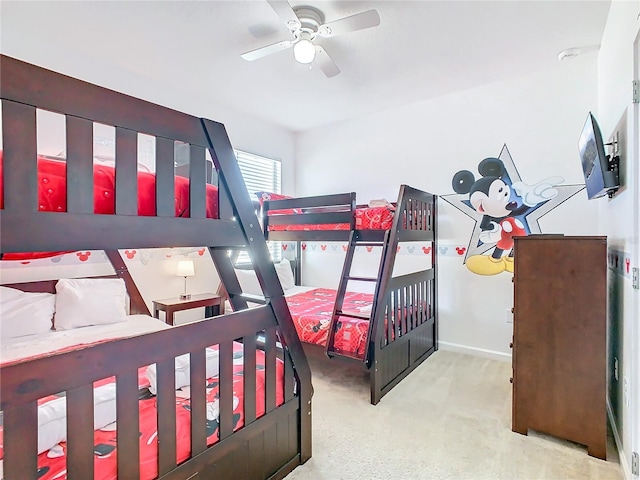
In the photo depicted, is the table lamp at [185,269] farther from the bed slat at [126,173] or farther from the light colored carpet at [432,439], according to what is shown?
the bed slat at [126,173]

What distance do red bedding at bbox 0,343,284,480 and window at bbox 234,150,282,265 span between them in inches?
102

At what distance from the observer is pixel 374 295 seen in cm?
263

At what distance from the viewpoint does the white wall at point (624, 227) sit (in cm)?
158

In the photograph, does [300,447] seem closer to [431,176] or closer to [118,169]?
[118,169]

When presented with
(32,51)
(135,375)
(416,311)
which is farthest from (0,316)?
(416,311)

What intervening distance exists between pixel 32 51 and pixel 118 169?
2.45 m

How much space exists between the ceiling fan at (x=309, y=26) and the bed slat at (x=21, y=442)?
2092mm

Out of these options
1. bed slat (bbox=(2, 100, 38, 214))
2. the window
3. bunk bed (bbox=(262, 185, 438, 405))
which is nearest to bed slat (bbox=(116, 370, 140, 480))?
bed slat (bbox=(2, 100, 38, 214))

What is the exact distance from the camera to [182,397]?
1477 mm

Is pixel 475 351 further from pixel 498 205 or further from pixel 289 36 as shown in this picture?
pixel 289 36

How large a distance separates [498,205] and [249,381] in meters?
2.97

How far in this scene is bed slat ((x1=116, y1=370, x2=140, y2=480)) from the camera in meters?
1.09

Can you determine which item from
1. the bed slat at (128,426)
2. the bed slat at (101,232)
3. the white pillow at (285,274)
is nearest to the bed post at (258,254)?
the bed slat at (101,232)

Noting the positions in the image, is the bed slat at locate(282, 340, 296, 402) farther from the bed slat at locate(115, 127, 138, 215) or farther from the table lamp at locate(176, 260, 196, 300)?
the table lamp at locate(176, 260, 196, 300)
